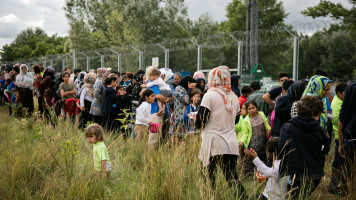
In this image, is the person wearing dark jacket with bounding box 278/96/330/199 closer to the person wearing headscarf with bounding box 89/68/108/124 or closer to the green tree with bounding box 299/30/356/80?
the person wearing headscarf with bounding box 89/68/108/124

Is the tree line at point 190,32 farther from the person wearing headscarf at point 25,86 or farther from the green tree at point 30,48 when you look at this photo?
the person wearing headscarf at point 25,86

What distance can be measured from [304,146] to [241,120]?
2.26 metres

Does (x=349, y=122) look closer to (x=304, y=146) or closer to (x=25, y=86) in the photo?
(x=304, y=146)

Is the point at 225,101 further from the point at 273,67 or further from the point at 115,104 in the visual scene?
the point at 273,67

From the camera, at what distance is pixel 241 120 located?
6285 millimetres

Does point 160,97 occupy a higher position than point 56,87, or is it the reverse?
point 56,87

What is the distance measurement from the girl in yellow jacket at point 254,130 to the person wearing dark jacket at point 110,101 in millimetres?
3465

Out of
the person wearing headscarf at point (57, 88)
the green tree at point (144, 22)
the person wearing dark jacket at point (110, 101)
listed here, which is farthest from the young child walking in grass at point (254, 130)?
the green tree at point (144, 22)

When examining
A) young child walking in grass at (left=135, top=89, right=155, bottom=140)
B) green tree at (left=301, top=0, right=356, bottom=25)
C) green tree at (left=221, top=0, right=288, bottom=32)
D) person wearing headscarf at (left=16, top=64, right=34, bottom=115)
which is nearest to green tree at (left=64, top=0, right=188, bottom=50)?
green tree at (left=221, top=0, right=288, bottom=32)

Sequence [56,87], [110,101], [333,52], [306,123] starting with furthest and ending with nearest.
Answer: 1. [56,87]
2. [333,52]
3. [110,101]
4. [306,123]

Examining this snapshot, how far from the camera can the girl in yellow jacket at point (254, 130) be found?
20.2 ft

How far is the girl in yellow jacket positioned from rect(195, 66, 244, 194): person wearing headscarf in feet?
5.51

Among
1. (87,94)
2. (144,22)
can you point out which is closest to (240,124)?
(87,94)

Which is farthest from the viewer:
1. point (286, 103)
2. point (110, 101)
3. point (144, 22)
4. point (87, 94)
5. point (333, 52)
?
point (144, 22)
